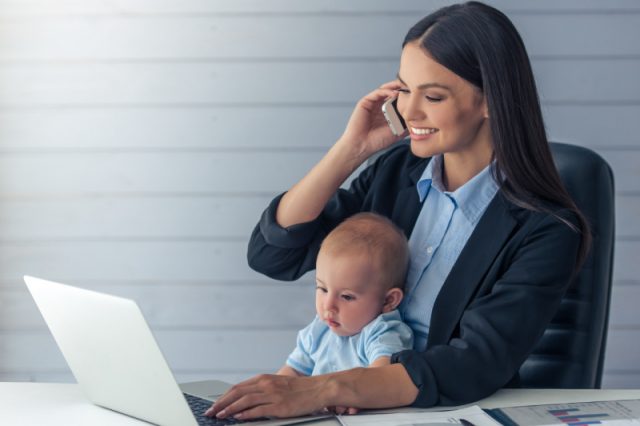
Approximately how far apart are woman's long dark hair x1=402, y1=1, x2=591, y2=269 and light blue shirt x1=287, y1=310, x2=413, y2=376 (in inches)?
12.1

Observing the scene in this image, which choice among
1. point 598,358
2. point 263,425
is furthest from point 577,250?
point 263,425

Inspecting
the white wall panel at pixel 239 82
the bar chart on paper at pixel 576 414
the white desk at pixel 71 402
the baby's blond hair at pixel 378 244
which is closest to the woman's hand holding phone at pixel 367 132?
the baby's blond hair at pixel 378 244

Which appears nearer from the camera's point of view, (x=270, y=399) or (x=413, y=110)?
(x=270, y=399)

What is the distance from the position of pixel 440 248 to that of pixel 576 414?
1.67 feet

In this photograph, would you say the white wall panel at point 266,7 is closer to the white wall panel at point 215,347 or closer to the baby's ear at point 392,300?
the white wall panel at point 215,347

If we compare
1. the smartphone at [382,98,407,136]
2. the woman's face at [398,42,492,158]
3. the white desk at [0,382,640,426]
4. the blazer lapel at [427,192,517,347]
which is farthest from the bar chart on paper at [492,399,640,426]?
the smartphone at [382,98,407,136]

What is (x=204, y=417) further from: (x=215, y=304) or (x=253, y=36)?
(x=253, y=36)

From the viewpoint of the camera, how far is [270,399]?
139cm

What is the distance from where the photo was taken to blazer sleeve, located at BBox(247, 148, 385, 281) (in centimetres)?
203

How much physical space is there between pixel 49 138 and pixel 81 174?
0.16 m

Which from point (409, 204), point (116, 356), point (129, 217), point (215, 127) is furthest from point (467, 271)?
point (129, 217)

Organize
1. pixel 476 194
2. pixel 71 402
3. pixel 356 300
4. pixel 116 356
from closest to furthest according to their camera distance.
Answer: pixel 116 356, pixel 71 402, pixel 356 300, pixel 476 194

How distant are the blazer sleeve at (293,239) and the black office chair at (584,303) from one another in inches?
16.8

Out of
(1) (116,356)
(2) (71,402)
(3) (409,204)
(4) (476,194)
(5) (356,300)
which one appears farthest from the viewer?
(3) (409,204)
